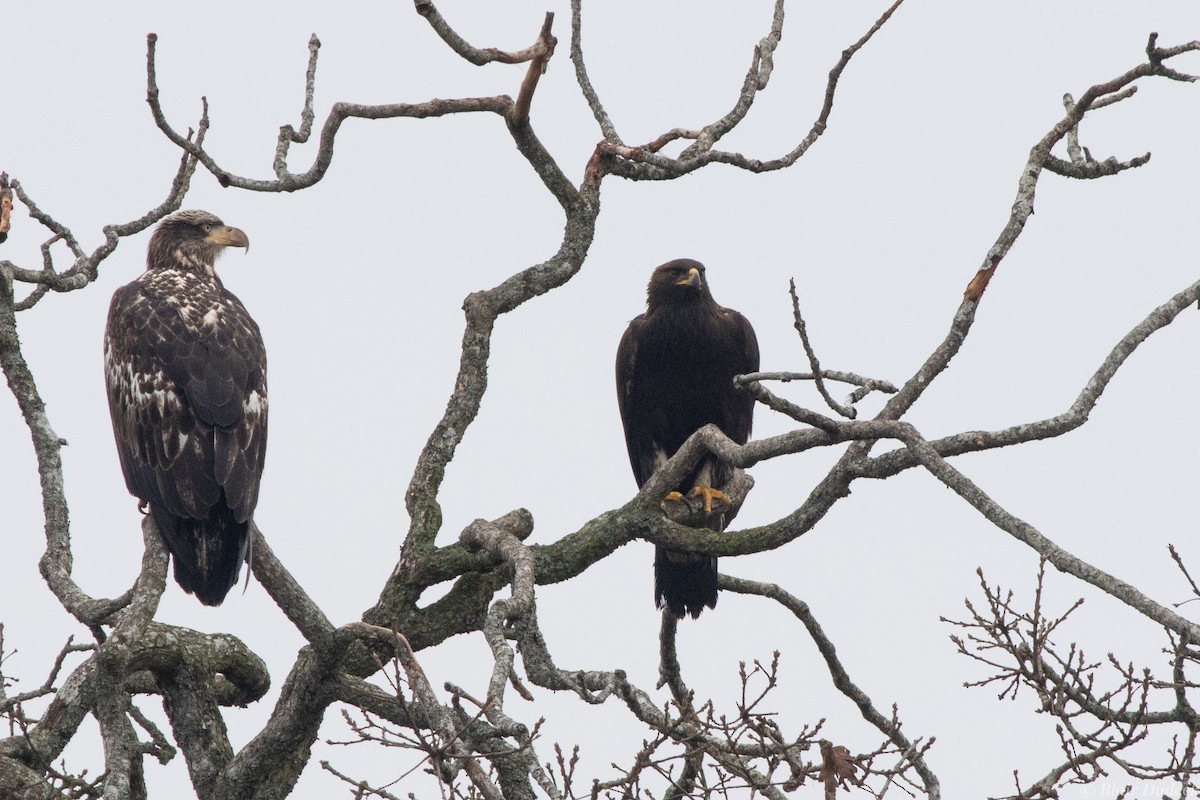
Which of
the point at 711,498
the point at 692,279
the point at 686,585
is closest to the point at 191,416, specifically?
the point at 711,498

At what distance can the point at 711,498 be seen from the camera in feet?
22.7

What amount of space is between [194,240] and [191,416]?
5.94ft

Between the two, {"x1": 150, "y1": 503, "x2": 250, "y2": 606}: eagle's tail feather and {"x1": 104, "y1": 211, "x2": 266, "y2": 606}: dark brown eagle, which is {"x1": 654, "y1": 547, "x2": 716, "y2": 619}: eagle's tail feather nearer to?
{"x1": 104, "y1": 211, "x2": 266, "y2": 606}: dark brown eagle

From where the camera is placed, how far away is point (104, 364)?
6031mm

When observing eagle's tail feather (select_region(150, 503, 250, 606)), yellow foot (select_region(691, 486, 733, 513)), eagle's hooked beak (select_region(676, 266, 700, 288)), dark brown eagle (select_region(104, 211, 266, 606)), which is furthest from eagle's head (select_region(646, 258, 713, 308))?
eagle's tail feather (select_region(150, 503, 250, 606))

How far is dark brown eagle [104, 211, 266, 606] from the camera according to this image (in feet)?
17.7

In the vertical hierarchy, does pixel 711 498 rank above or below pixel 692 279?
below

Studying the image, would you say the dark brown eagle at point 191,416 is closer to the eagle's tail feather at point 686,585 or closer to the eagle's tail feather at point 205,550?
the eagle's tail feather at point 205,550

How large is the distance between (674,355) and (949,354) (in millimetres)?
3426

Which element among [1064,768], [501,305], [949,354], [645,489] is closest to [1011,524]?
[1064,768]

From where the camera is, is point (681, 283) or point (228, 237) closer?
point (228, 237)

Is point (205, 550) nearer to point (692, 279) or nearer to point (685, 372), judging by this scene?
point (685, 372)

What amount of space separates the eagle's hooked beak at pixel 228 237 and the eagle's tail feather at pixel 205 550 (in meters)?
2.15

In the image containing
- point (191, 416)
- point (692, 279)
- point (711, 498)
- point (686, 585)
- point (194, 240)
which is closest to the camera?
point (191, 416)
